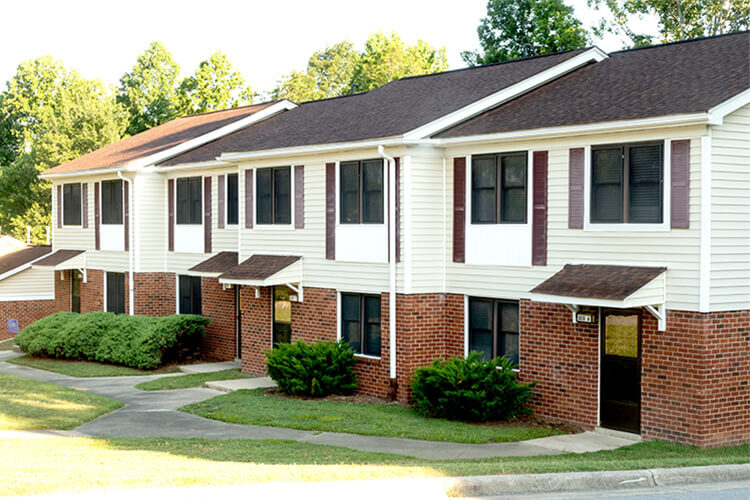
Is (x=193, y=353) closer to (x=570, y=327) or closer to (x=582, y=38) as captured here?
(x=570, y=327)

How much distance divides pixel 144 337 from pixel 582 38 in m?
25.3

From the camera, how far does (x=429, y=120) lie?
1784 centimetres

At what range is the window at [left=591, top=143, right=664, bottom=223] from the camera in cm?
1428

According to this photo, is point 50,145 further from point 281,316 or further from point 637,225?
point 637,225

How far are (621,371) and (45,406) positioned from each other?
11.2m

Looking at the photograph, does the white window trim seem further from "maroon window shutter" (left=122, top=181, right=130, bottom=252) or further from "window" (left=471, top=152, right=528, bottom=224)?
"maroon window shutter" (left=122, top=181, right=130, bottom=252)

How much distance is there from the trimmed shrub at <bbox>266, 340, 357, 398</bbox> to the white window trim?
6.12 m

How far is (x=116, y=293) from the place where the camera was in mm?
28234

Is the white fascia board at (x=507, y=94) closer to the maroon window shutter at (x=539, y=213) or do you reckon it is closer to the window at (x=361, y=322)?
the maroon window shutter at (x=539, y=213)

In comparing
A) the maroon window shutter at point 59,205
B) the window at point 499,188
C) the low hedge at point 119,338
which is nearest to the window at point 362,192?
the window at point 499,188

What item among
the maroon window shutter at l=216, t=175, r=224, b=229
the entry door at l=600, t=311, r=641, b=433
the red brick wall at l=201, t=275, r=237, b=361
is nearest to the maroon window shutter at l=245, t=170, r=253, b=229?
the maroon window shutter at l=216, t=175, r=224, b=229

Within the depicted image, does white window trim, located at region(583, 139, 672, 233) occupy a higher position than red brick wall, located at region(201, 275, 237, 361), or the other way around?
white window trim, located at region(583, 139, 672, 233)

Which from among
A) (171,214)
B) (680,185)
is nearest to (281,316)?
(171,214)

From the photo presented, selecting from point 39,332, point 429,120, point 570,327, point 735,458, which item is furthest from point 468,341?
point 39,332
